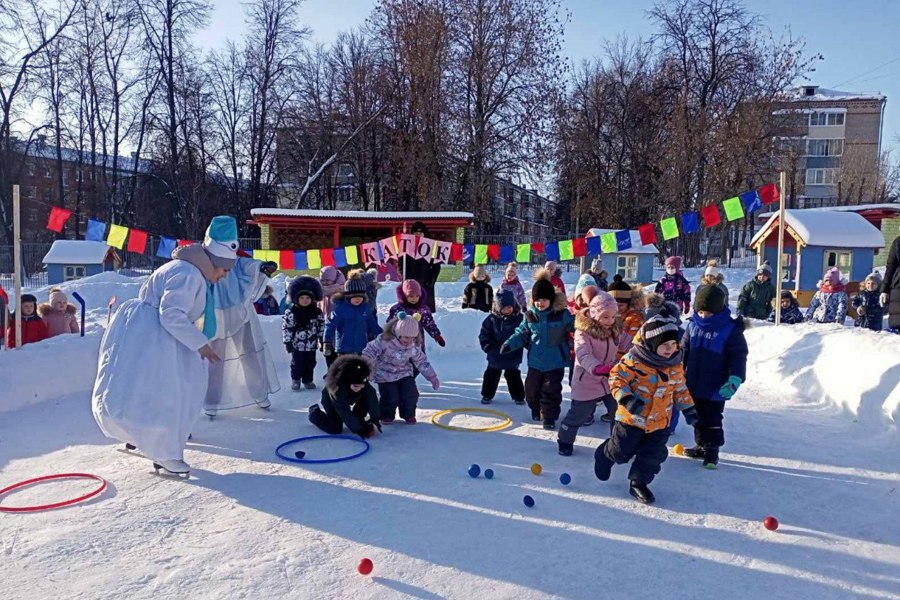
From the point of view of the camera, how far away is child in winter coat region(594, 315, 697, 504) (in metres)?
4.18

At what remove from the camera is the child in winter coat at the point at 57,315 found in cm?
821

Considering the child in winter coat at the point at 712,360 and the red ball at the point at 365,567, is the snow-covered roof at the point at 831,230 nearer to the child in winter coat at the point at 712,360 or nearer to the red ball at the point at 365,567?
the child in winter coat at the point at 712,360

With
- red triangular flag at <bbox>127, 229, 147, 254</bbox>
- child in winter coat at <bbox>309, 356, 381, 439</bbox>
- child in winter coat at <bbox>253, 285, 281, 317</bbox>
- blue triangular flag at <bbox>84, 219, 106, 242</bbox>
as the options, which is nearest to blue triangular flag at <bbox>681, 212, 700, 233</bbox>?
child in winter coat at <bbox>309, 356, 381, 439</bbox>

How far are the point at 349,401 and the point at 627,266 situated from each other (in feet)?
59.9

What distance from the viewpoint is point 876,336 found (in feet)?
23.3

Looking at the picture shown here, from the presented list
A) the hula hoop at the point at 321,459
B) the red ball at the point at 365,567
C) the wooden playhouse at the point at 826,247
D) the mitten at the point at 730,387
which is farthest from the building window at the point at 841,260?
the red ball at the point at 365,567

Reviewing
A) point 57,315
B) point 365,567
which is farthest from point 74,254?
point 365,567

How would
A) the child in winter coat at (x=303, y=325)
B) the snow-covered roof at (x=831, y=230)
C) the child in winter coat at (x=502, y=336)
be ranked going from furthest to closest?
1. the snow-covered roof at (x=831, y=230)
2. the child in winter coat at (x=303, y=325)
3. the child in winter coat at (x=502, y=336)

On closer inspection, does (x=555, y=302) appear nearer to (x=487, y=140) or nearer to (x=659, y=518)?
(x=659, y=518)

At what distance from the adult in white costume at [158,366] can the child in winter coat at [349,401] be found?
4.02ft

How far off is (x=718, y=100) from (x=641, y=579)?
105 feet

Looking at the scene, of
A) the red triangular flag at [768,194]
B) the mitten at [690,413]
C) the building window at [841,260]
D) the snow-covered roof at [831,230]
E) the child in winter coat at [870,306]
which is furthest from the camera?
the building window at [841,260]

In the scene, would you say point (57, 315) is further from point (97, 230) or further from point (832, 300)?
point (832, 300)

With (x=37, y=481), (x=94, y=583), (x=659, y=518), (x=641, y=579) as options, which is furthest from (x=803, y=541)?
(x=37, y=481)
